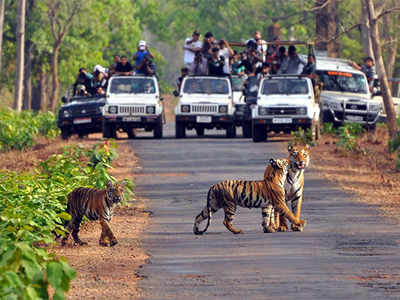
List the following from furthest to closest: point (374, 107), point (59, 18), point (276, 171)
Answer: point (59, 18) → point (374, 107) → point (276, 171)

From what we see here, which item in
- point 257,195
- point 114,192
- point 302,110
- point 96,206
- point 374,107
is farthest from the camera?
point 374,107

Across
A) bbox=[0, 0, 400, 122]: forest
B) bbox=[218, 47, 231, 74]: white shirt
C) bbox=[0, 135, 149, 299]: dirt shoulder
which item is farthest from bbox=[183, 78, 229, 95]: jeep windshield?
bbox=[0, 135, 149, 299]: dirt shoulder

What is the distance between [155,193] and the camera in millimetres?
20531

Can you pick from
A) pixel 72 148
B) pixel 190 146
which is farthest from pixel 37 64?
pixel 72 148

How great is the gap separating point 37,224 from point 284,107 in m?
19.9

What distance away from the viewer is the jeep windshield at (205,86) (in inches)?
1355

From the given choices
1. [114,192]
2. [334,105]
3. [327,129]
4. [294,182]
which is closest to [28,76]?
[334,105]

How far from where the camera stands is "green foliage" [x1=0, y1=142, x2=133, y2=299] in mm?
8359

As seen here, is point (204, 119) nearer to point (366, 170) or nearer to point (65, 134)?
point (65, 134)

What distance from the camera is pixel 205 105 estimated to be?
33812 mm

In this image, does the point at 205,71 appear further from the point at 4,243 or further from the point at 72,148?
the point at 4,243

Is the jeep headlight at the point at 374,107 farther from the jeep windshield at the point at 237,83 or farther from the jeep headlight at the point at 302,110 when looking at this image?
the jeep headlight at the point at 302,110

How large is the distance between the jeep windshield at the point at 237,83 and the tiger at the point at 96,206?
894 inches

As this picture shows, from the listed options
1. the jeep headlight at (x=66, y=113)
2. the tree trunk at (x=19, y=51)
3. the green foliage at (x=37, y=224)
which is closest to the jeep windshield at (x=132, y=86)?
the jeep headlight at (x=66, y=113)
